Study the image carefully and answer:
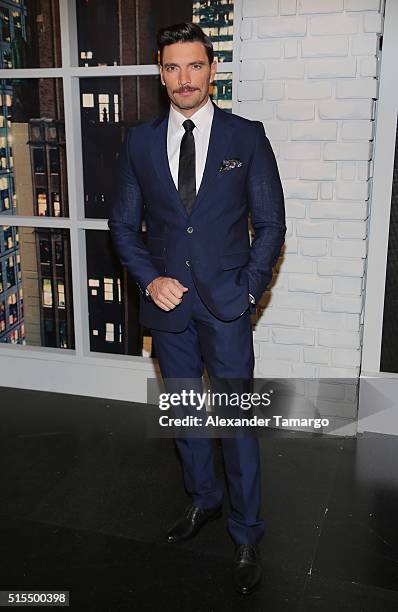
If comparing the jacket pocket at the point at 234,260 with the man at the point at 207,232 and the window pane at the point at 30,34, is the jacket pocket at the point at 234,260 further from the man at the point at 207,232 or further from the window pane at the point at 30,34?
the window pane at the point at 30,34

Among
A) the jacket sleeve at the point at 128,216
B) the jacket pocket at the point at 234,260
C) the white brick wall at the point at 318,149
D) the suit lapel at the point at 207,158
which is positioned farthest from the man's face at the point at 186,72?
the white brick wall at the point at 318,149

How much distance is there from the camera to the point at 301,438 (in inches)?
116

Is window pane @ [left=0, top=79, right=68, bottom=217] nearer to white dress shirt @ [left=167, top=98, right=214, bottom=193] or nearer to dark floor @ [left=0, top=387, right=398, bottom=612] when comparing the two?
dark floor @ [left=0, top=387, right=398, bottom=612]

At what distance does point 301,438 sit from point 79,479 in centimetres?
103

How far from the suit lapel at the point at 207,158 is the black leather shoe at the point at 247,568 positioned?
1090 millimetres

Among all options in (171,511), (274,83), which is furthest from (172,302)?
(274,83)

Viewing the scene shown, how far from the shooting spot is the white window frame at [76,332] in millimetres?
3012

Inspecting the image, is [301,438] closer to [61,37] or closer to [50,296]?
[50,296]

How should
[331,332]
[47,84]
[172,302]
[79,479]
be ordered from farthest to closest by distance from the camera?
[47,84]
[331,332]
[79,479]
[172,302]

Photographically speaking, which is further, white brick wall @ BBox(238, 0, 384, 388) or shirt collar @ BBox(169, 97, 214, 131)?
white brick wall @ BBox(238, 0, 384, 388)

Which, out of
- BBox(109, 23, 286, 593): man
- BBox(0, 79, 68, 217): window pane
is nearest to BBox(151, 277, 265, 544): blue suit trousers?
BBox(109, 23, 286, 593): man

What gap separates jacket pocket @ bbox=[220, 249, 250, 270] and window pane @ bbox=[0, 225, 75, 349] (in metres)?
1.64

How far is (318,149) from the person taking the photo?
2.67 m

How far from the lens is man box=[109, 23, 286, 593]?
1958 millimetres
